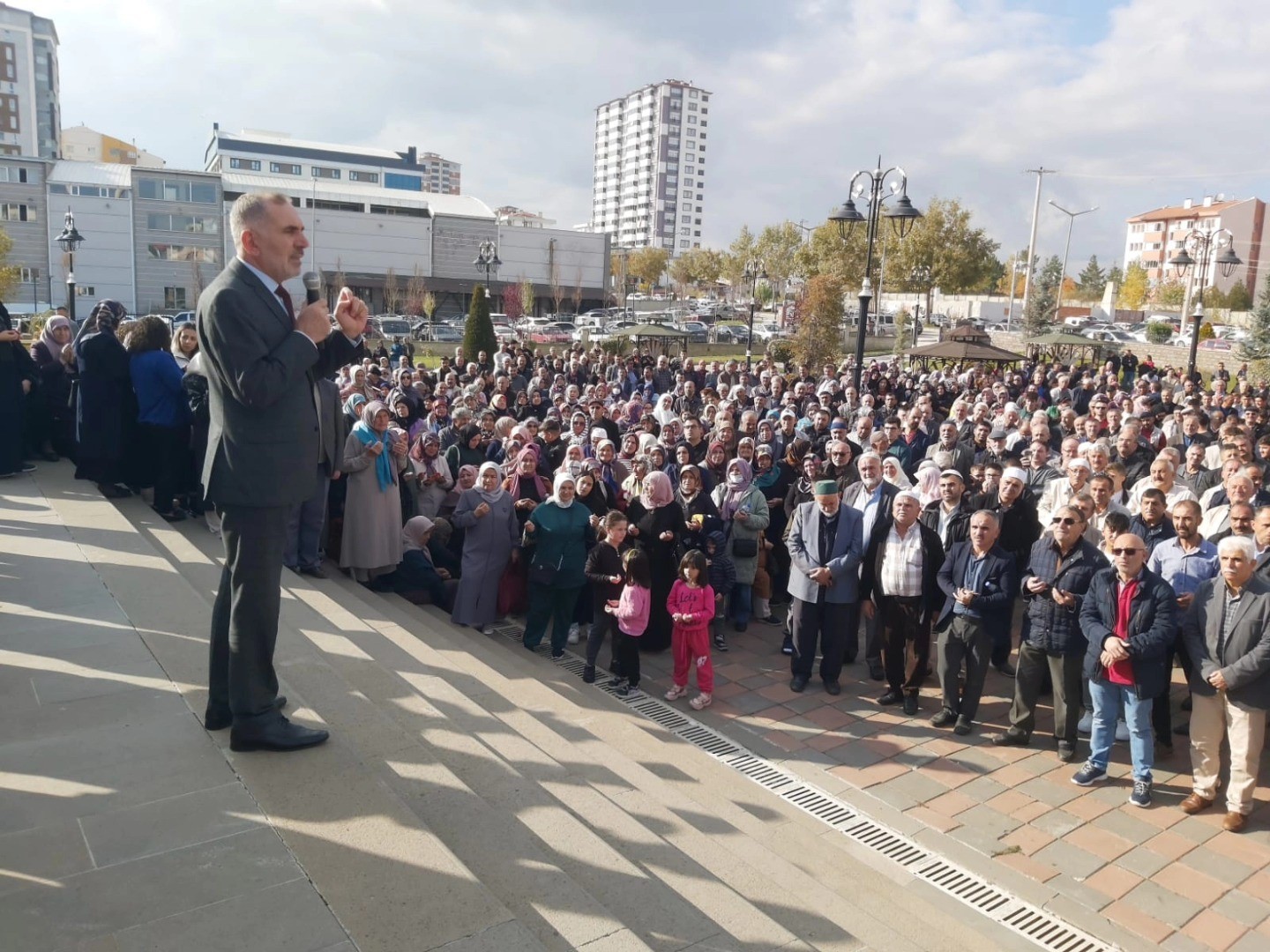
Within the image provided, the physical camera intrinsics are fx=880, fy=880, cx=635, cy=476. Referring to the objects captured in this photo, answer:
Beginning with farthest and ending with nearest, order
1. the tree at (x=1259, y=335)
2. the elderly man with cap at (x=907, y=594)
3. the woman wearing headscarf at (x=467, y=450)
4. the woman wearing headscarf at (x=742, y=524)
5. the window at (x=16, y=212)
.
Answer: the window at (x=16, y=212), the tree at (x=1259, y=335), the woman wearing headscarf at (x=467, y=450), the woman wearing headscarf at (x=742, y=524), the elderly man with cap at (x=907, y=594)

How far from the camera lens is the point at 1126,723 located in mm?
5531

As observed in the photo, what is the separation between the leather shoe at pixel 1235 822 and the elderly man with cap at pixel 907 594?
6.70 feet

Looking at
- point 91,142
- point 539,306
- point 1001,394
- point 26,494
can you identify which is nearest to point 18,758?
point 26,494

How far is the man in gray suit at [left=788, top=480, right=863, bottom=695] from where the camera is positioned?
270 inches

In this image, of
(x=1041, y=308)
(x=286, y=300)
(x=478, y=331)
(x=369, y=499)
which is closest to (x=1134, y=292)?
(x=1041, y=308)

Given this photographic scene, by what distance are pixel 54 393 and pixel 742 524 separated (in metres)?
6.97

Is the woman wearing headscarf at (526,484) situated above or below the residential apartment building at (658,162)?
below

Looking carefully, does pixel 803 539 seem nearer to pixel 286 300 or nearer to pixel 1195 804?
pixel 1195 804

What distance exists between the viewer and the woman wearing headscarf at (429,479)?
29.0ft

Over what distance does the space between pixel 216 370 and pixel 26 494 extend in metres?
5.54

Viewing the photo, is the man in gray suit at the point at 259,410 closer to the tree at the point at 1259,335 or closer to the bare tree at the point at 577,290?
the tree at the point at 1259,335

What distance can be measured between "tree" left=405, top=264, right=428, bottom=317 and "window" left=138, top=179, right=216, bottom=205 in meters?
13.8

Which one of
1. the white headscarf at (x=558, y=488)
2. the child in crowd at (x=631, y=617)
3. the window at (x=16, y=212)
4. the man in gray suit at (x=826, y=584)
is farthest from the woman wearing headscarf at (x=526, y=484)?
the window at (x=16, y=212)

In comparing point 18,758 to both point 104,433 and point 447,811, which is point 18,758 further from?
point 104,433
